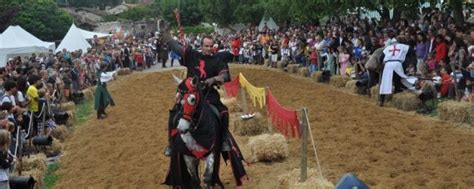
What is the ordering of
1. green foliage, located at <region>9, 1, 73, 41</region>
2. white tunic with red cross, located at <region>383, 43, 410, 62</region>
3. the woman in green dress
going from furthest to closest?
green foliage, located at <region>9, 1, 73, 41</region>, the woman in green dress, white tunic with red cross, located at <region>383, 43, 410, 62</region>

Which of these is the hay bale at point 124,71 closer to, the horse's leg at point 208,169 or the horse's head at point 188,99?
the horse's leg at point 208,169

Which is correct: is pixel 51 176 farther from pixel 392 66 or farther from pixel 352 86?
pixel 352 86

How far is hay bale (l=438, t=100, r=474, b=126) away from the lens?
1195 cm

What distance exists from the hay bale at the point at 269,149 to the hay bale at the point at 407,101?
517 cm

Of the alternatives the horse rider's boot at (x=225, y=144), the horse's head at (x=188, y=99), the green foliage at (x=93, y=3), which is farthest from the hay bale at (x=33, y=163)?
the green foliage at (x=93, y=3)

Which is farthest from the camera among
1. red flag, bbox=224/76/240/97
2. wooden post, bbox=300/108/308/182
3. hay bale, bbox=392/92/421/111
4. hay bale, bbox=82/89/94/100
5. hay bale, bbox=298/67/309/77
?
hay bale, bbox=298/67/309/77

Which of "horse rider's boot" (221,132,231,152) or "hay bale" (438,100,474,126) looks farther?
"hay bale" (438,100,474,126)

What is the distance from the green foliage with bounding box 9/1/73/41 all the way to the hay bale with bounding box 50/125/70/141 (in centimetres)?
3865

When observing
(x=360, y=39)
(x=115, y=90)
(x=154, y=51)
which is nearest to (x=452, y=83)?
(x=360, y=39)

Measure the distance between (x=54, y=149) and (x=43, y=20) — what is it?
1706 inches

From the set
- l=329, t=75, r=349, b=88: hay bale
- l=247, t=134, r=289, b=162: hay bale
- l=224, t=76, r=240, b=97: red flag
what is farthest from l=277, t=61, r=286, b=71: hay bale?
l=247, t=134, r=289, b=162: hay bale

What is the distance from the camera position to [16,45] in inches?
1045

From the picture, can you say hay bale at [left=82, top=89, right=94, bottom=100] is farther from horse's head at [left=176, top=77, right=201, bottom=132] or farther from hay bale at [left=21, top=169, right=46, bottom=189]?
horse's head at [left=176, top=77, right=201, bottom=132]

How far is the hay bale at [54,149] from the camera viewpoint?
12.1m
